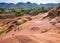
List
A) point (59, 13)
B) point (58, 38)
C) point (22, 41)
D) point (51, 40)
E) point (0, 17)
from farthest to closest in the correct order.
A: point (0, 17)
point (59, 13)
point (58, 38)
point (51, 40)
point (22, 41)

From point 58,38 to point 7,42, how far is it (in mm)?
3099

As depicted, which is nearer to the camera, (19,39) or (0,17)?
(19,39)

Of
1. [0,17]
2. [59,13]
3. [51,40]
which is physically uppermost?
[51,40]

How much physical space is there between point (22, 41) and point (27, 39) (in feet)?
1.13

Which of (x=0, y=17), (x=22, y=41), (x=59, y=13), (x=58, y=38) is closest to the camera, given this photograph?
(x=22, y=41)

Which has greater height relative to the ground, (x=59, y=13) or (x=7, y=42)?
(x=7, y=42)

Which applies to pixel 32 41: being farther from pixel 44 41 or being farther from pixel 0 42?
pixel 0 42

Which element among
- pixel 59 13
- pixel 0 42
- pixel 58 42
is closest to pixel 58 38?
pixel 58 42

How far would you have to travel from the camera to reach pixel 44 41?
9617 mm

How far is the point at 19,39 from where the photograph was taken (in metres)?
9.34

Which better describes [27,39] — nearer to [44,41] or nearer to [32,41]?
[32,41]

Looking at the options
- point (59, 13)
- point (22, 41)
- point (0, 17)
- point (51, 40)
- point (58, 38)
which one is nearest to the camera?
point (22, 41)

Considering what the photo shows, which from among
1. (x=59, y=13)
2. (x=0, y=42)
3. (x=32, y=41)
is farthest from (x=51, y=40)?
(x=59, y=13)

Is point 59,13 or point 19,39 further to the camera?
point 59,13
